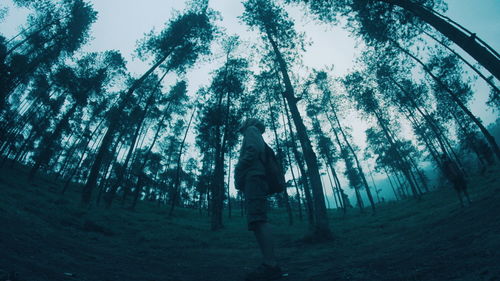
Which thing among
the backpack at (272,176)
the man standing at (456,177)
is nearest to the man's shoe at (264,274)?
the backpack at (272,176)

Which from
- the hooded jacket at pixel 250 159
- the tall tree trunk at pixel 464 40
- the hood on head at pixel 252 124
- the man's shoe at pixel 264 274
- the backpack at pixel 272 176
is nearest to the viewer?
the man's shoe at pixel 264 274

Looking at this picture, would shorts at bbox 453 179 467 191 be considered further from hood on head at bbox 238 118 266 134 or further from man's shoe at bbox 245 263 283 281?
man's shoe at bbox 245 263 283 281

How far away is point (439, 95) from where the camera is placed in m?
26.0

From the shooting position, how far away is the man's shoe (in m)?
2.82

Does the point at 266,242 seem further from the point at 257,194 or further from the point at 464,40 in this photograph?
the point at 464,40

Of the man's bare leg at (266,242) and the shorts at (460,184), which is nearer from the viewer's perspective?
the man's bare leg at (266,242)

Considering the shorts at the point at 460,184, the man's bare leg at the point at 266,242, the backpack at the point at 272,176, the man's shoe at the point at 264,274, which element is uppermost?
the shorts at the point at 460,184

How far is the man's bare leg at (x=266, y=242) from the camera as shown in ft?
9.88

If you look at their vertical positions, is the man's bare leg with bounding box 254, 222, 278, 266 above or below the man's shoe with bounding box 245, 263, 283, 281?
above

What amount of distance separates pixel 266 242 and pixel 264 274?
1.21ft

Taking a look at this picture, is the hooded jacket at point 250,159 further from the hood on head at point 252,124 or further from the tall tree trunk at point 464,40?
the tall tree trunk at point 464,40

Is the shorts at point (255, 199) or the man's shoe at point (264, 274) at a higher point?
the shorts at point (255, 199)

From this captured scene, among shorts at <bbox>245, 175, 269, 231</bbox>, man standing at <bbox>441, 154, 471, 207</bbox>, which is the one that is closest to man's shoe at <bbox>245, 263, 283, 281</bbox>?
shorts at <bbox>245, 175, 269, 231</bbox>

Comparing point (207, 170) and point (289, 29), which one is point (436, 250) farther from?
point (207, 170)
